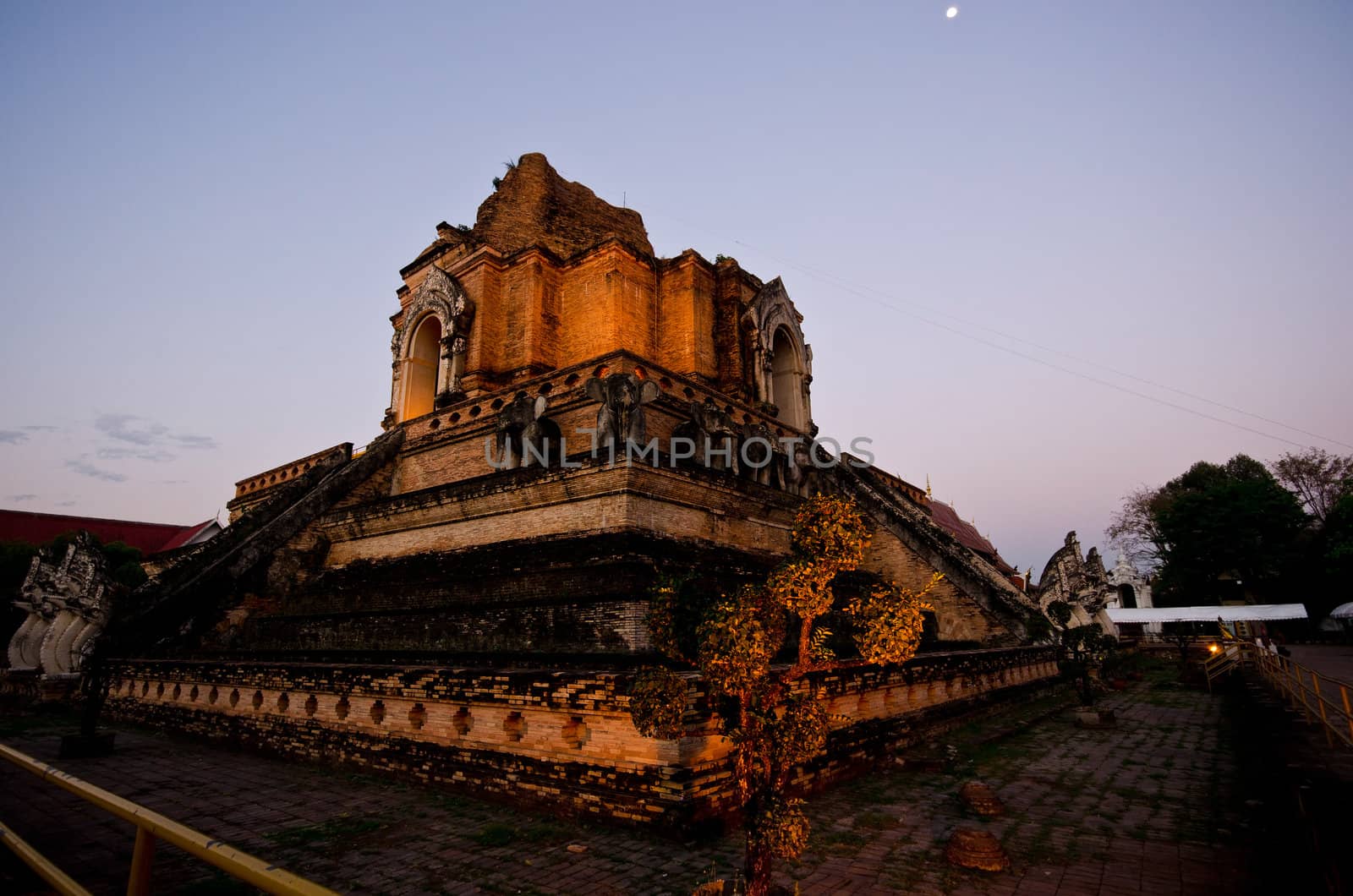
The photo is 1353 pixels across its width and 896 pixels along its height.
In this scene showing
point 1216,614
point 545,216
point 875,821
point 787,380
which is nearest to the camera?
point 875,821

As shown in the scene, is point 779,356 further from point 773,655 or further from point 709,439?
point 773,655

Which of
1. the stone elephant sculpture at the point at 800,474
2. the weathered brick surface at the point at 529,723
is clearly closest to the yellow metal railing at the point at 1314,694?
the weathered brick surface at the point at 529,723

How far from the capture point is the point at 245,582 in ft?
38.7

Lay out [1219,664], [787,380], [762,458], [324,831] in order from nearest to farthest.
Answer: [324,831]
[762,458]
[1219,664]
[787,380]

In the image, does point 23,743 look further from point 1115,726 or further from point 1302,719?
point 1302,719

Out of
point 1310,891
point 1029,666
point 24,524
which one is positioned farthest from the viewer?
point 24,524

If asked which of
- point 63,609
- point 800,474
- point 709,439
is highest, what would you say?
point 709,439

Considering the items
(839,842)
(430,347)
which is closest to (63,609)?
(430,347)

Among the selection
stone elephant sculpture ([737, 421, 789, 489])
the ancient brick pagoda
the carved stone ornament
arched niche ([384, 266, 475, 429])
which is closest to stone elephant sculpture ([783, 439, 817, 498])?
the ancient brick pagoda

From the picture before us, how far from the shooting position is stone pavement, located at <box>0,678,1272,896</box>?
14.7ft

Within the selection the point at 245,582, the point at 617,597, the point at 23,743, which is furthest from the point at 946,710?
the point at 23,743

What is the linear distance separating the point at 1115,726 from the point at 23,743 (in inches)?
638

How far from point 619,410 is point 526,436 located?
2280mm

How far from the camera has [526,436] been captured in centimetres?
1198
